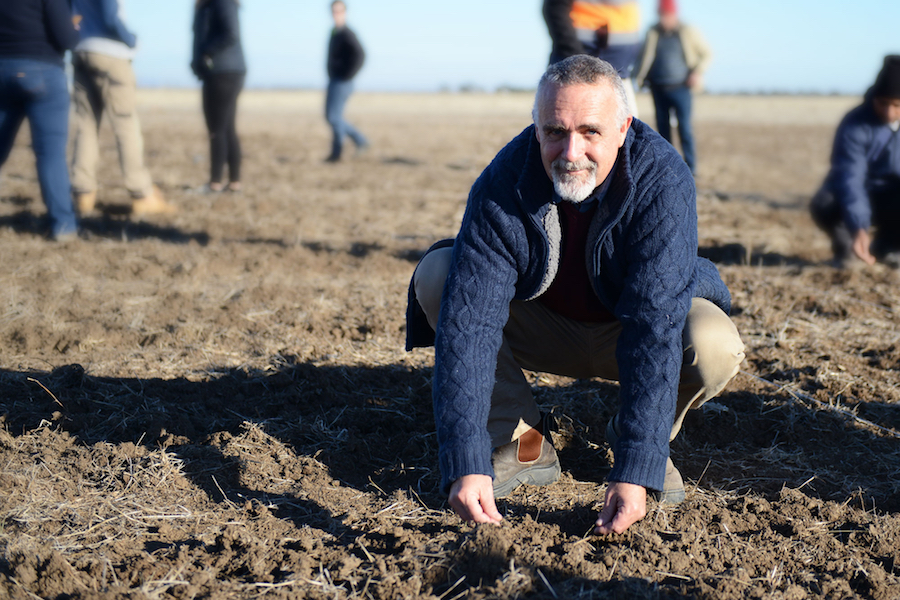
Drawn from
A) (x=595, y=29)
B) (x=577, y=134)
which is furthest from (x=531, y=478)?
(x=595, y=29)

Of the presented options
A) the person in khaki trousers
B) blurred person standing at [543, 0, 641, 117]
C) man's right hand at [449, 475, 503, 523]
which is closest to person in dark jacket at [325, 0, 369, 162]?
the person in khaki trousers

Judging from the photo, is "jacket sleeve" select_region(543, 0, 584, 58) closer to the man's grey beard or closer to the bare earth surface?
the bare earth surface

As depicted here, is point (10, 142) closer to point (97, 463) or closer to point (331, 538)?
point (97, 463)

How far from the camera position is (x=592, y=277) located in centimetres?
245

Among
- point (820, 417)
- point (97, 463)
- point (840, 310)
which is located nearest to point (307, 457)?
point (97, 463)

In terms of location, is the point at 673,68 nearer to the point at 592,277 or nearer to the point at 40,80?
the point at 40,80

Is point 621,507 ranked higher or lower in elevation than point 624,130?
lower

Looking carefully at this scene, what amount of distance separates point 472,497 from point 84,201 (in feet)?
18.7

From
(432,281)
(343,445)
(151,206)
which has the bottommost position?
(343,445)

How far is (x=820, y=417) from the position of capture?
10.5 feet

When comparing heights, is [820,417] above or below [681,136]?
below

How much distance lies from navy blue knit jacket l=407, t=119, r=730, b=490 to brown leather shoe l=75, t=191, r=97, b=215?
17.2 ft

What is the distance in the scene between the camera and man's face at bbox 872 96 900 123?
4.87 m

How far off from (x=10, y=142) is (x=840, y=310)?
5.38m
